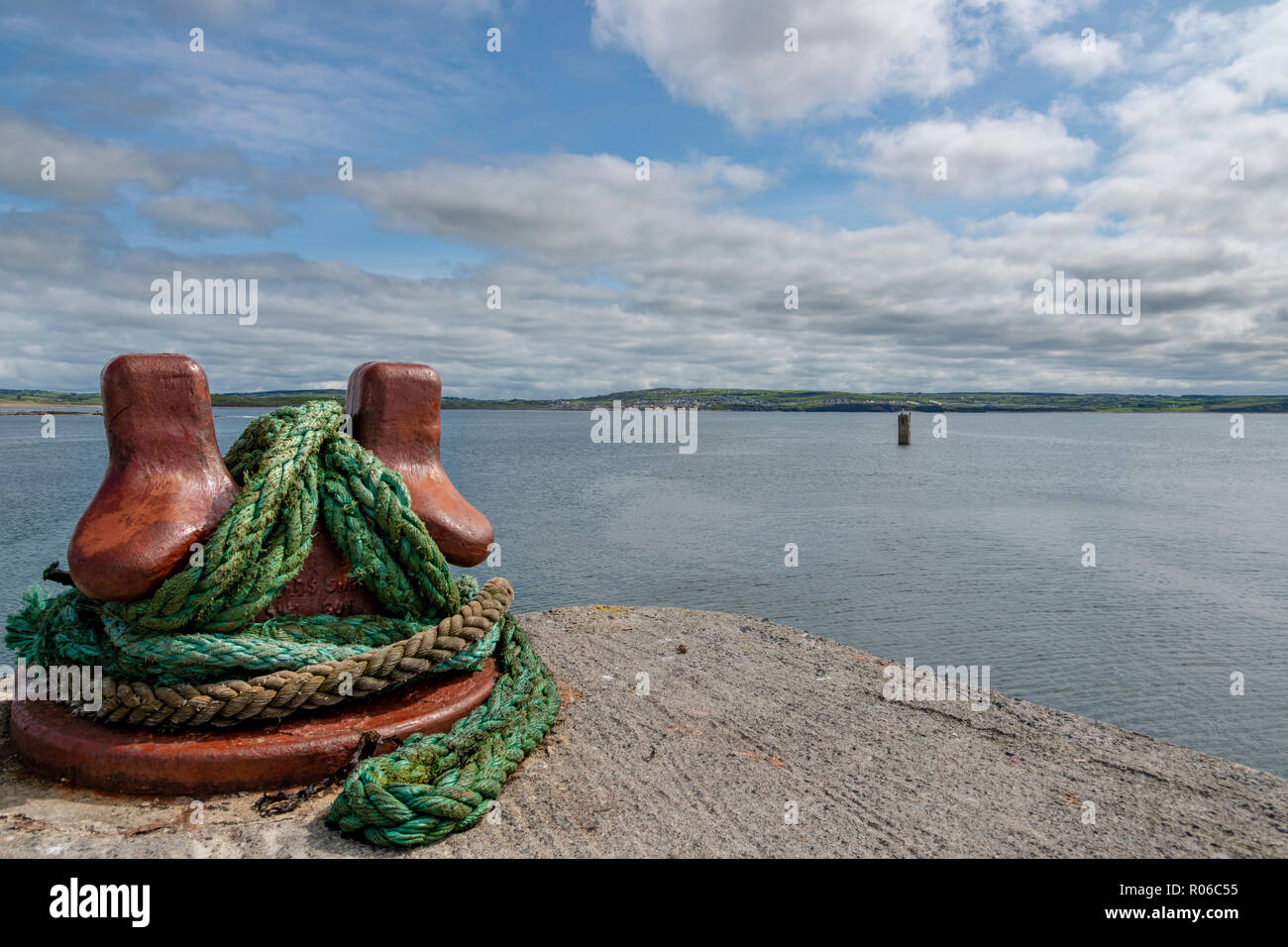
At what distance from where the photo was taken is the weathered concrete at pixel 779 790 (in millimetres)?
3447

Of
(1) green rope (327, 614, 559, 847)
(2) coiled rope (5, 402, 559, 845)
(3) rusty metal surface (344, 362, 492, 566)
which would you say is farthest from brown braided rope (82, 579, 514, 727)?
(3) rusty metal surface (344, 362, 492, 566)

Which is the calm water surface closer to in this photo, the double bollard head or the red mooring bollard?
the red mooring bollard

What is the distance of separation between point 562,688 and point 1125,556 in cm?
1371

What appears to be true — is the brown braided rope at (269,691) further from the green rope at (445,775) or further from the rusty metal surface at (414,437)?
the rusty metal surface at (414,437)

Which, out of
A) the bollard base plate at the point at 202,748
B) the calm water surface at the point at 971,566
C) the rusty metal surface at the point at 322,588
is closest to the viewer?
the bollard base plate at the point at 202,748

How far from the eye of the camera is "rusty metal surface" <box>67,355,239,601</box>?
368cm

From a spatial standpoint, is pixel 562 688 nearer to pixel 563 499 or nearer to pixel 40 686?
pixel 40 686

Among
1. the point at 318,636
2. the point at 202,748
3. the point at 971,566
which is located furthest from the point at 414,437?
the point at 971,566

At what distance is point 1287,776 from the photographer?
645cm

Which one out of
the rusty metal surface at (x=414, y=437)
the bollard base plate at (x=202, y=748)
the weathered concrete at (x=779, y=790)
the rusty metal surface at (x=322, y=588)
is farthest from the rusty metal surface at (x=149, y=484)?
the weathered concrete at (x=779, y=790)

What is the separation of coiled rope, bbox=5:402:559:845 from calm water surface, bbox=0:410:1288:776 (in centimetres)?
602

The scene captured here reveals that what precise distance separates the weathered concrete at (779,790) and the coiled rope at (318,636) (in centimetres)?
20

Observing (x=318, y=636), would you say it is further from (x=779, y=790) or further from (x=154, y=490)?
(x=779, y=790)
